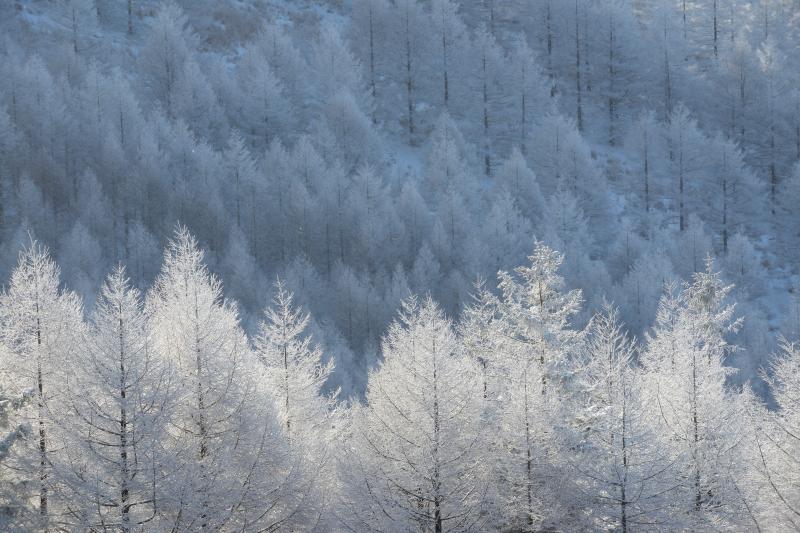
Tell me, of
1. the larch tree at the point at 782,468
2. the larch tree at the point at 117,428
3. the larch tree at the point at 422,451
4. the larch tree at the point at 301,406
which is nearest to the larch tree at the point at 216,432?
the larch tree at the point at 117,428

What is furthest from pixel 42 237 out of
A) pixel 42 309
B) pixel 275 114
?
pixel 42 309

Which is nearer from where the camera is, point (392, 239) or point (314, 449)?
point (314, 449)

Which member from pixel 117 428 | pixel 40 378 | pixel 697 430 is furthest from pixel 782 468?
pixel 40 378

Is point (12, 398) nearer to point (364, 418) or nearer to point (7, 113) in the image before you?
point (364, 418)

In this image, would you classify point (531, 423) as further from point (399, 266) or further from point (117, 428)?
point (399, 266)

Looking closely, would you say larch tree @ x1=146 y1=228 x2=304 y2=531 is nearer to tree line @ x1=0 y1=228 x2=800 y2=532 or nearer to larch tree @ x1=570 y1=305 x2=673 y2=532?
tree line @ x1=0 y1=228 x2=800 y2=532

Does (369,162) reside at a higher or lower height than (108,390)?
higher

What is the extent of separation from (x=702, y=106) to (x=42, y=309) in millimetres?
82683

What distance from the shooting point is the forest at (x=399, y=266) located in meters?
22.6

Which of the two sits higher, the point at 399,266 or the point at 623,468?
the point at 399,266

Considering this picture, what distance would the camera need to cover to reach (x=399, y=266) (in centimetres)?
5772

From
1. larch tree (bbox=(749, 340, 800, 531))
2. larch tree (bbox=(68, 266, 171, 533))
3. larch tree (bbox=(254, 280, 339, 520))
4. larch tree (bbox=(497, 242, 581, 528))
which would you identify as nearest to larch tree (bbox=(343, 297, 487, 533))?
larch tree (bbox=(497, 242, 581, 528))

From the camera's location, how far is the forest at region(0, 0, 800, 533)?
74.0 feet

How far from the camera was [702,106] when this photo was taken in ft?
293
